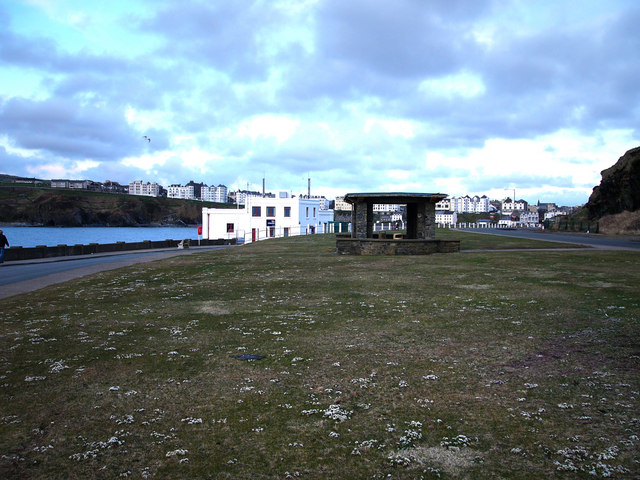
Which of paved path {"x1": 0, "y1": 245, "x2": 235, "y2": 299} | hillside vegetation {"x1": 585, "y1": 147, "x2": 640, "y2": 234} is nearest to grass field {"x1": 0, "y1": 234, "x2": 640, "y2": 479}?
paved path {"x1": 0, "y1": 245, "x2": 235, "y2": 299}

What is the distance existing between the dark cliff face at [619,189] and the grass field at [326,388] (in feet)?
227

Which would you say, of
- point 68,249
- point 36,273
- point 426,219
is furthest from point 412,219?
point 68,249

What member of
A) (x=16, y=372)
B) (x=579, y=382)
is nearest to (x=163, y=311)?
(x=16, y=372)

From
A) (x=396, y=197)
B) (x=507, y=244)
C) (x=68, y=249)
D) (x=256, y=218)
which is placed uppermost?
(x=256, y=218)

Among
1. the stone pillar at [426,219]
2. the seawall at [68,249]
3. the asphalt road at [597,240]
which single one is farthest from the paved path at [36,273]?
the asphalt road at [597,240]

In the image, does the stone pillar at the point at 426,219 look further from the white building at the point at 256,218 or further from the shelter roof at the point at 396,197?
the white building at the point at 256,218

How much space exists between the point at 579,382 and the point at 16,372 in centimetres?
784

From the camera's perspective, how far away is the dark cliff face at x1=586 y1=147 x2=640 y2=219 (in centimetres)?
6931

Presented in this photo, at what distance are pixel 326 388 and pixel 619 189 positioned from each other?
83.0 metres

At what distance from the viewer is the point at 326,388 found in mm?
6008

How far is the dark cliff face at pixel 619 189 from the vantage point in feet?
227

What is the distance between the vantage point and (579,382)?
238 inches

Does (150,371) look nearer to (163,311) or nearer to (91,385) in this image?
(91,385)

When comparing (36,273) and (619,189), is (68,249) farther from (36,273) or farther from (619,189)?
(619,189)
